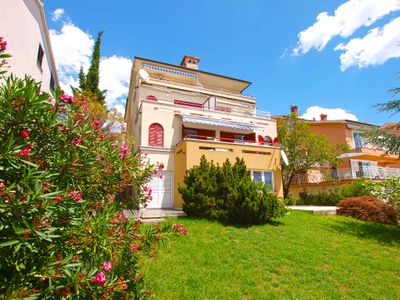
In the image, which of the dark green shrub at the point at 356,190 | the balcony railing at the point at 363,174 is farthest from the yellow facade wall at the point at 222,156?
the balcony railing at the point at 363,174

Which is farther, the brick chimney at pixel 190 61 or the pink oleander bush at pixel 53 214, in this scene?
the brick chimney at pixel 190 61

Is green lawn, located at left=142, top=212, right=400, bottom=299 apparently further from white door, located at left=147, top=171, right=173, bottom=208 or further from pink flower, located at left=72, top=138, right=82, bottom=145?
white door, located at left=147, top=171, right=173, bottom=208

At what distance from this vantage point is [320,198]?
3098cm

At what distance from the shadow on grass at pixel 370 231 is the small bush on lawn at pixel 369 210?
1634 millimetres

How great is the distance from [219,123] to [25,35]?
18521 millimetres

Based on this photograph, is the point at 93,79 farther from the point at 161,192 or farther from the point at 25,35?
the point at 25,35

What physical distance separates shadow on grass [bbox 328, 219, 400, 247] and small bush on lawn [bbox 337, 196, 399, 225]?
5.36 ft

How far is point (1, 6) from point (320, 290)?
15.6 metres

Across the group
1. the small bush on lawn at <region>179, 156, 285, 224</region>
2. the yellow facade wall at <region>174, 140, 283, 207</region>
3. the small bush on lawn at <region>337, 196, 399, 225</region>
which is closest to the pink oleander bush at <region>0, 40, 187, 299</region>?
the small bush on lawn at <region>179, 156, 285, 224</region>

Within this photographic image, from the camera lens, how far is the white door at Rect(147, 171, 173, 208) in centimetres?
2281

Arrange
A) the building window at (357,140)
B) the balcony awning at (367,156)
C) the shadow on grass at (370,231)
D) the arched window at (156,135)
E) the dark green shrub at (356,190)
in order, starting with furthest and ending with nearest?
the building window at (357,140) < the balcony awning at (367,156) < the dark green shrub at (356,190) < the arched window at (156,135) < the shadow on grass at (370,231)

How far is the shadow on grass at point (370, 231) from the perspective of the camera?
49.4 ft

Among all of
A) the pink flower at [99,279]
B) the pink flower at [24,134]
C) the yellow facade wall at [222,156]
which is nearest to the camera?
the pink flower at [99,279]

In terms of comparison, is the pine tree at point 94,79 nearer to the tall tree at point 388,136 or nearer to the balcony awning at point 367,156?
the tall tree at point 388,136
